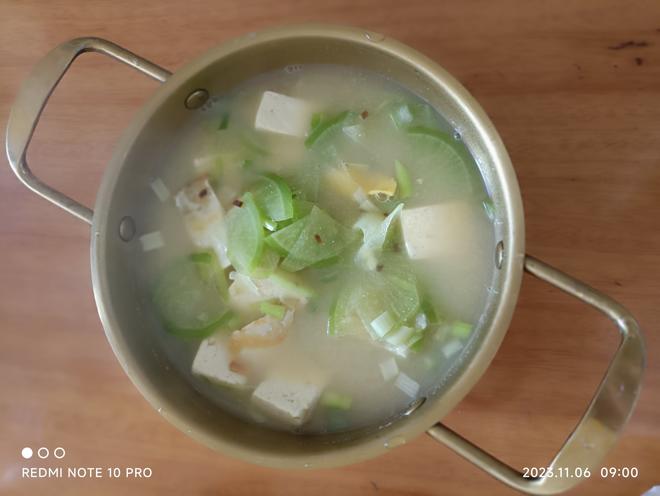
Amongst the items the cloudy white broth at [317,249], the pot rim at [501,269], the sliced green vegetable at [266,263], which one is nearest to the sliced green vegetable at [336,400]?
the cloudy white broth at [317,249]

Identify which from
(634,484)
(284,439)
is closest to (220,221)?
(284,439)

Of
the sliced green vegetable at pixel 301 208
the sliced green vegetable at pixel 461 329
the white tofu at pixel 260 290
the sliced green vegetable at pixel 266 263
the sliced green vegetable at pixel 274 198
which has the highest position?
the sliced green vegetable at pixel 274 198

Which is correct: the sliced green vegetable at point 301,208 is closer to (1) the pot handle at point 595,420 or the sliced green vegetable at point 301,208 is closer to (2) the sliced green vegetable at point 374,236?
(2) the sliced green vegetable at point 374,236

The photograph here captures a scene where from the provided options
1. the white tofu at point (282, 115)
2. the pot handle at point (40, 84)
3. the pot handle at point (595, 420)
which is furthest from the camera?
the white tofu at point (282, 115)

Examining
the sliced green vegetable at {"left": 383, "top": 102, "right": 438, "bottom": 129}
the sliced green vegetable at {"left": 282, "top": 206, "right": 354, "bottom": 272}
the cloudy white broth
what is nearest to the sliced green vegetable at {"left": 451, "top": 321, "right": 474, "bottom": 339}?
the cloudy white broth

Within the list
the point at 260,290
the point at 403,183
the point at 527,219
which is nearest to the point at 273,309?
the point at 260,290

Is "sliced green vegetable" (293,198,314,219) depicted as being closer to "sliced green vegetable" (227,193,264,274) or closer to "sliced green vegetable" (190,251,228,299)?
"sliced green vegetable" (227,193,264,274)
